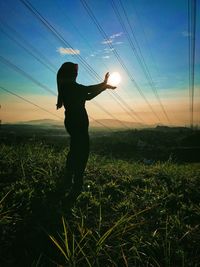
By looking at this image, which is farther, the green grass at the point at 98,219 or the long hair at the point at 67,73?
the long hair at the point at 67,73

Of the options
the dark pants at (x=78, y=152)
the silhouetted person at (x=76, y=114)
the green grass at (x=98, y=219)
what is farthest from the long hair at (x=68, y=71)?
the green grass at (x=98, y=219)

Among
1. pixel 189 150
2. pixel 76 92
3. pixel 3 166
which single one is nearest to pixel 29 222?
pixel 76 92

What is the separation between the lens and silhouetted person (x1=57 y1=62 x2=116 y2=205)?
4230 millimetres

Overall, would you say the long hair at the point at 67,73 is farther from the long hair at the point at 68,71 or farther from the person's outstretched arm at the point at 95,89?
the person's outstretched arm at the point at 95,89

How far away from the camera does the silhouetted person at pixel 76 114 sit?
4.23 m

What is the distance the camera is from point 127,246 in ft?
9.30

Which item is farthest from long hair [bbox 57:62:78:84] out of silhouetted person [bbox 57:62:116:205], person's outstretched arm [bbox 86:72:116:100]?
A: person's outstretched arm [bbox 86:72:116:100]

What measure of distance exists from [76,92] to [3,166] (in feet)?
8.22

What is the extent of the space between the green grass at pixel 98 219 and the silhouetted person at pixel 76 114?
47 cm

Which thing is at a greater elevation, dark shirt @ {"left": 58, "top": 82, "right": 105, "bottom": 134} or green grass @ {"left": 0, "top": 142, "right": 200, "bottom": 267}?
dark shirt @ {"left": 58, "top": 82, "right": 105, "bottom": 134}

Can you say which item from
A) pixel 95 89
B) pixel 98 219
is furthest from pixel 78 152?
pixel 98 219

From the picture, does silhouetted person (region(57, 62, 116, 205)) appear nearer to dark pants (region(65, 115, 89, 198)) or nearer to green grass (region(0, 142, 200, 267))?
dark pants (region(65, 115, 89, 198))

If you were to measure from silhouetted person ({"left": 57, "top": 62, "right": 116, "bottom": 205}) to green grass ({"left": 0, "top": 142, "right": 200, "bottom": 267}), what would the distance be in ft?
1.55

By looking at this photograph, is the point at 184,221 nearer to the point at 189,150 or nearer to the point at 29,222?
the point at 29,222
